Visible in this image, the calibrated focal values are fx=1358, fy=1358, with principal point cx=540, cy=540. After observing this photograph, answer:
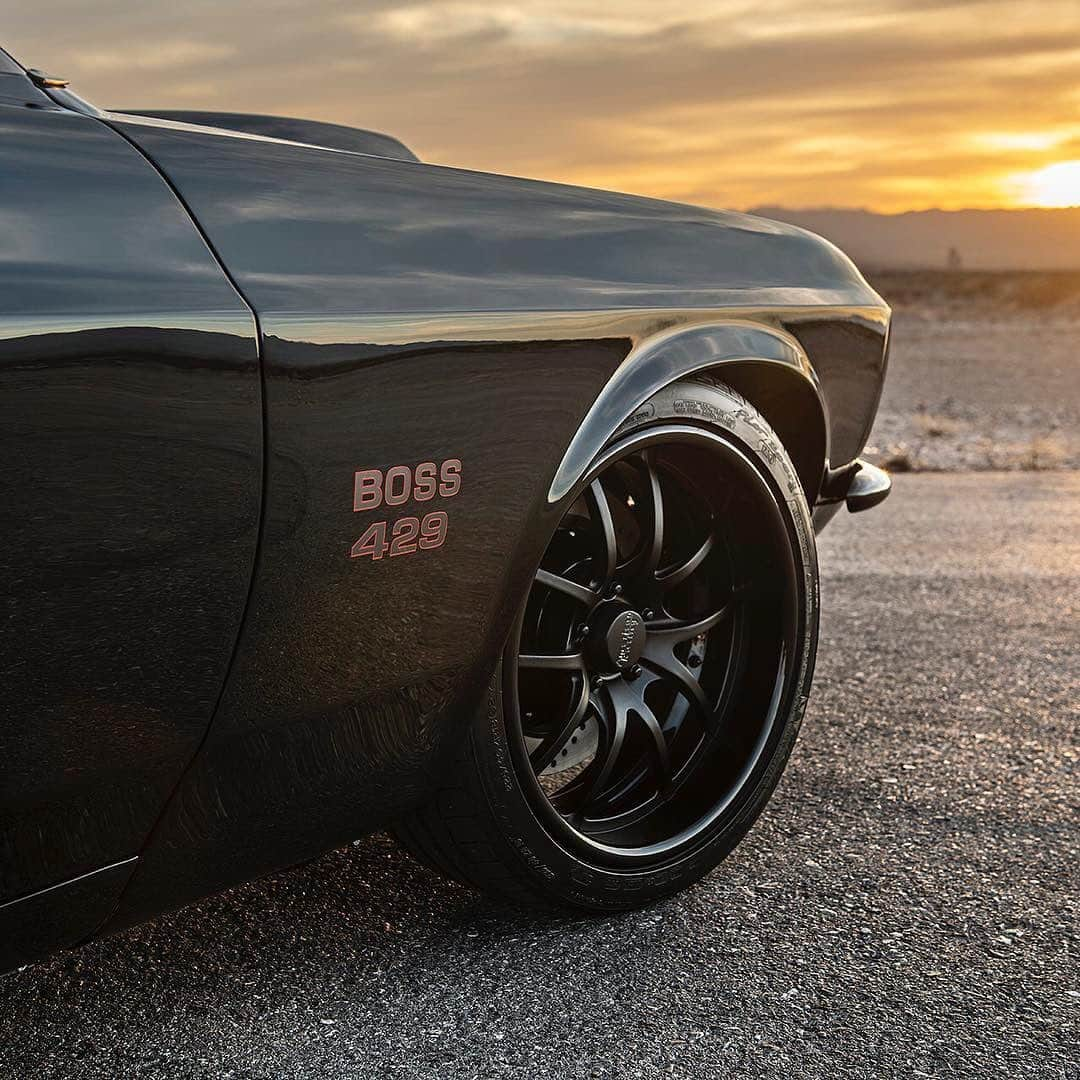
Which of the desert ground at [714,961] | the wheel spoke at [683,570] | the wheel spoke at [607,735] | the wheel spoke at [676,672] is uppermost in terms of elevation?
the wheel spoke at [683,570]

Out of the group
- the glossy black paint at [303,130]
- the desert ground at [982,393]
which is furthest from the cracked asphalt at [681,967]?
Answer: the desert ground at [982,393]

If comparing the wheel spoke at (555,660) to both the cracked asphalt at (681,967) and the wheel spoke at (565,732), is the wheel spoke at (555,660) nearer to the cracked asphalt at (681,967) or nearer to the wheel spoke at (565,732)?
the wheel spoke at (565,732)

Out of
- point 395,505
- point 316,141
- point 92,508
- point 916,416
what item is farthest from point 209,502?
point 916,416

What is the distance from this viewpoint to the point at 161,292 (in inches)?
58.2

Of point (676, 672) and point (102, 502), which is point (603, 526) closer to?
point (676, 672)

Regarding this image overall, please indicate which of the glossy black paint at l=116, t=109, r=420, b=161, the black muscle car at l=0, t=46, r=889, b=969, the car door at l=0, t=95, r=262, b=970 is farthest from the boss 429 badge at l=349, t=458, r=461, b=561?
the glossy black paint at l=116, t=109, r=420, b=161

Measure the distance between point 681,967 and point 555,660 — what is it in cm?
53

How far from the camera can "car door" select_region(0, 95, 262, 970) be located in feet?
4.59

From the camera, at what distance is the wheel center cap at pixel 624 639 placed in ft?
7.46

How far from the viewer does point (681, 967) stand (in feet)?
7.14

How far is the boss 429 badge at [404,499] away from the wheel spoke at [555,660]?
1.38ft

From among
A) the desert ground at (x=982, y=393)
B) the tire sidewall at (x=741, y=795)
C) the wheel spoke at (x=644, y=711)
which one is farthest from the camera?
the desert ground at (x=982, y=393)

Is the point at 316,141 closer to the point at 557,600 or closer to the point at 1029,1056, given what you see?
the point at 557,600

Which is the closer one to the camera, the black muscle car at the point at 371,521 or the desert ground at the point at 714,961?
the black muscle car at the point at 371,521
